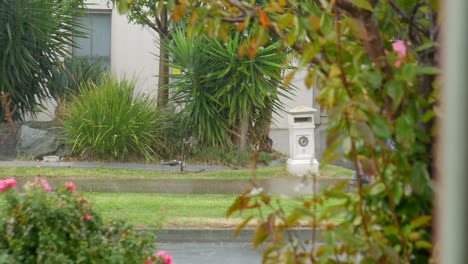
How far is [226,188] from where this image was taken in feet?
45.0

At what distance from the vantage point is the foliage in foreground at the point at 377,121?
7.33ft

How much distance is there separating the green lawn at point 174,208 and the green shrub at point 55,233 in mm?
3897

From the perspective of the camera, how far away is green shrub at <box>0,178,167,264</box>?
387 cm

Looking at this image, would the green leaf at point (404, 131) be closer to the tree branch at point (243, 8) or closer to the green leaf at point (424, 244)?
the green leaf at point (424, 244)

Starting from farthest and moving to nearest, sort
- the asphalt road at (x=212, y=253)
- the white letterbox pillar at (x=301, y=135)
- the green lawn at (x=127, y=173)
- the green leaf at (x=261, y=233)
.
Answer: the white letterbox pillar at (x=301, y=135) < the green lawn at (x=127, y=173) < the asphalt road at (x=212, y=253) < the green leaf at (x=261, y=233)

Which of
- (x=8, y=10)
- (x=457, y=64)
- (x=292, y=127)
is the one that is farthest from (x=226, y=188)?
(x=457, y=64)

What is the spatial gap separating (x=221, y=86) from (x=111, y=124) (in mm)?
3064

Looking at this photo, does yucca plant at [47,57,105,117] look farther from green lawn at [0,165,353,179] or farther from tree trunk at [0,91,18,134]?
green lawn at [0,165,353,179]

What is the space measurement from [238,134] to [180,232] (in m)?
10.5

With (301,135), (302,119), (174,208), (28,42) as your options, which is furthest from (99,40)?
(174,208)

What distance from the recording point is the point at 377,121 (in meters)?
2.21

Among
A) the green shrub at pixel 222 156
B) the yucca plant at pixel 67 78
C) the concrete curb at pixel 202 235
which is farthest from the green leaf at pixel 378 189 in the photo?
the yucca plant at pixel 67 78

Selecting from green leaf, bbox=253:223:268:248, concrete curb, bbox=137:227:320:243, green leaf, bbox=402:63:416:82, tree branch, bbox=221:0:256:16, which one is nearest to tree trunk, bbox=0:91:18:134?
concrete curb, bbox=137:227:320:243

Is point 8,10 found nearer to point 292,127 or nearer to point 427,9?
point 292,127
